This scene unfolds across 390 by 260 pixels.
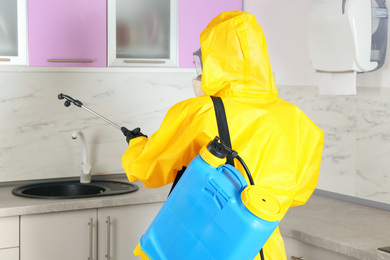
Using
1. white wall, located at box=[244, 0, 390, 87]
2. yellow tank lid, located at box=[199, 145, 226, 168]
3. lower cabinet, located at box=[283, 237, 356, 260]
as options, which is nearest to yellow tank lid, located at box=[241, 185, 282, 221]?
yellow tank lid, located at box=[199, 145, 226, 168]

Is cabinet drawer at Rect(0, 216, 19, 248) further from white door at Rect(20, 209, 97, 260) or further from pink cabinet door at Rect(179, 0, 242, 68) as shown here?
pink cabinet door at Rect(179, 0, 242, 68)

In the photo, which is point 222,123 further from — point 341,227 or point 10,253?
point 10,253

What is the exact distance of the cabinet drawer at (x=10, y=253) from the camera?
2523mm

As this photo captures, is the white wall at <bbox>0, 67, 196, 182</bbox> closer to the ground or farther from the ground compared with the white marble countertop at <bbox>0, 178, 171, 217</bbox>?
farther from the ground

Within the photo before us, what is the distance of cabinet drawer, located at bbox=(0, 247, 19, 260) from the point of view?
2.52 meters

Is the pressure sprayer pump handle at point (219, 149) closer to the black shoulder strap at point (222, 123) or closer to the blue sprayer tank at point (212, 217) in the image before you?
the blue sprayer tank at point (212, 217)

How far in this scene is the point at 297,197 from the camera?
83.8 inches

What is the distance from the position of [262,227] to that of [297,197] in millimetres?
577

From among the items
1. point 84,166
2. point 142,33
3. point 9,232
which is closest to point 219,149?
point 9,232

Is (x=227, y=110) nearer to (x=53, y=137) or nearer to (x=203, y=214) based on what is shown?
(x=203, y=214)

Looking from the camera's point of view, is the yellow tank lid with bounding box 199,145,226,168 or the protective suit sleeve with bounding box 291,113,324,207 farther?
the protective suit sleeve with bounding box 291,113,324,207

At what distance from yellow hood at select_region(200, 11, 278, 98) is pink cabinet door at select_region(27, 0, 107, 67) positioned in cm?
117

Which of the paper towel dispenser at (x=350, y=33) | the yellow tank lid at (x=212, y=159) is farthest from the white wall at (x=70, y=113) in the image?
the yellow tank lid at (x=212, y=159)

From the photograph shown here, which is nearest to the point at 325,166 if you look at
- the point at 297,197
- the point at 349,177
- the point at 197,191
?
the point at 349,177
